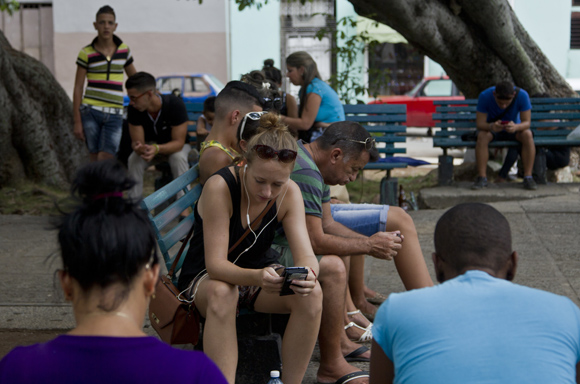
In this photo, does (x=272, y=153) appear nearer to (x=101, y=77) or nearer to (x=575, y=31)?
(x=101, y=77)

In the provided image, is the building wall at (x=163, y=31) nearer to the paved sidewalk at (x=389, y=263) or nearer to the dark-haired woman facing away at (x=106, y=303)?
the paved sidewalk at (x=389, y=263)

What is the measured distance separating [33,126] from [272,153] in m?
6.41

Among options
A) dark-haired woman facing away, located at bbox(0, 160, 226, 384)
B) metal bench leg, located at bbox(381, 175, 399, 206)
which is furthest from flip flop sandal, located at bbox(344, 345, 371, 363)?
metal bench leg, located at bbox(381, 175, 399, 206)

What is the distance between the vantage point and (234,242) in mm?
3250

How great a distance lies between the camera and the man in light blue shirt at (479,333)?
1826 mm

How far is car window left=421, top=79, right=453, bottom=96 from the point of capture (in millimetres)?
19375

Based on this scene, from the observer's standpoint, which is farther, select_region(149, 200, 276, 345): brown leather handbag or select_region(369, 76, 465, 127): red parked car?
select_region(369, 76, 465, 127): red parked car

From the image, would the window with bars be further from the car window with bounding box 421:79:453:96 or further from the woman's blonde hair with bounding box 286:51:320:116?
the woman's blonde hair with bounding box 286:51:320:116

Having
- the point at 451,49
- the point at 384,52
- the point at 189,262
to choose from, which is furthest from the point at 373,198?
the point at 384,52

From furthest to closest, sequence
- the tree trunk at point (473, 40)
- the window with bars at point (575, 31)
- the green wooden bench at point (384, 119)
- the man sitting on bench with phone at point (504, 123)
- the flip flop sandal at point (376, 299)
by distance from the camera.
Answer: the window with bars at point (575, 31) → the tree trunk at point (473, 40) → the man sitting on bench with phone at point (504, 123) → the green wooden bench at point (384, 119) → the flip flop sandal at point (376, 299)

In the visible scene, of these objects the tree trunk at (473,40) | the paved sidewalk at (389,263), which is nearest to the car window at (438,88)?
the tree trunk at (473,40)

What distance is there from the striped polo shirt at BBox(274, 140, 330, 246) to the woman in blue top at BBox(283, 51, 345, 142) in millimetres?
3165

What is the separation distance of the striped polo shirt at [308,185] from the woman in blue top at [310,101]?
3.17 metres

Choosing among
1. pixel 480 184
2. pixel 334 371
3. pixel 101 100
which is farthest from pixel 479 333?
pixel 480 184
